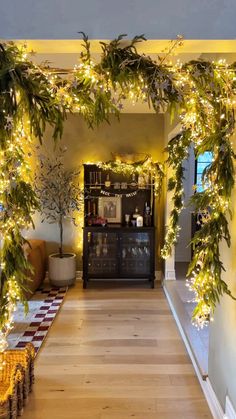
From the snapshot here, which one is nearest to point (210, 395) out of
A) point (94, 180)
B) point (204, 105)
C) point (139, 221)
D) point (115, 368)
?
point (115, 368)

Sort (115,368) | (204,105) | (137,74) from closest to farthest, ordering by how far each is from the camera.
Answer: (137,74) → (204,105) → (115,368)

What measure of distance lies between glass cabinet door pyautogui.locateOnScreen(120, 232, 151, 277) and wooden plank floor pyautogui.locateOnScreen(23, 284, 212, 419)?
0.88 meters

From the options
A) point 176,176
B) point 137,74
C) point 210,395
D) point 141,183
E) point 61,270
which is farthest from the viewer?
point 141,183

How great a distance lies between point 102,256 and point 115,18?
374 centimetres

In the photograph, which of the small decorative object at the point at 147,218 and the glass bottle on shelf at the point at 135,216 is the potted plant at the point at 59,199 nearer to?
the glass bottle on shelf at the point at 135,216

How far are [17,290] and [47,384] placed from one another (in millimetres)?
1120

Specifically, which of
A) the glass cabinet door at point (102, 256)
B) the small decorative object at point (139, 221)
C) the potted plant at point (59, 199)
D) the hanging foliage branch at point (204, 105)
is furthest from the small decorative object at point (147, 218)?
the hanging foliage branch at point (204, 105)

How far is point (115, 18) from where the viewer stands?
1965mm

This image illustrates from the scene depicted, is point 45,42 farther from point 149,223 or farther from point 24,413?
point 149,223

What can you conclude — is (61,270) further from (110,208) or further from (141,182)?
(141,182)

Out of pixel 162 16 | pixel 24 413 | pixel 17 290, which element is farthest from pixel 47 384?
pixel 162 16

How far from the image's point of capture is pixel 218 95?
6.61 feet

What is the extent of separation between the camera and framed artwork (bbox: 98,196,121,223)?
5484 mm

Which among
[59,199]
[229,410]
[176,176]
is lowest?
[229,410]
